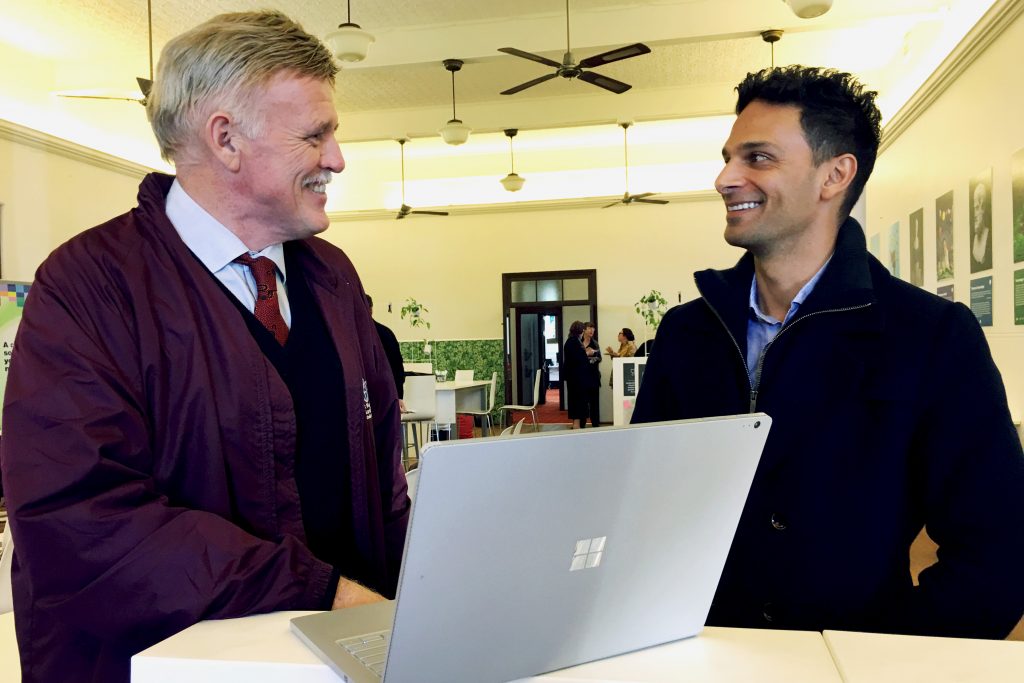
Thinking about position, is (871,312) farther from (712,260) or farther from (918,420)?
(712,260)

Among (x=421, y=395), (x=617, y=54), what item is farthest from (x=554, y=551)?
(x=421, y=395)

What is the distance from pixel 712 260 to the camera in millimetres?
12719

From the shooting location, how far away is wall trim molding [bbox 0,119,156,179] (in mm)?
8320

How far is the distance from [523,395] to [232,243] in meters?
12.0

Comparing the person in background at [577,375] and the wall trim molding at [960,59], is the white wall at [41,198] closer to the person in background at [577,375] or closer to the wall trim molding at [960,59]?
the person in background at [577,375]

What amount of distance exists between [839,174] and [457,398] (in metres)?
8.51

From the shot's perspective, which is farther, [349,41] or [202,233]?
[349,41]

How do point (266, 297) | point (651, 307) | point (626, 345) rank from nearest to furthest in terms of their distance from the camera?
point (266, 297) < point (626, 345) < point (651, 307)

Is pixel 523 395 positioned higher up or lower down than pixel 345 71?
lower down

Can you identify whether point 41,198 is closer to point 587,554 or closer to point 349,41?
point 349,41

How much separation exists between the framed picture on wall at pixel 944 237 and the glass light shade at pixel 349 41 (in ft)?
16.9

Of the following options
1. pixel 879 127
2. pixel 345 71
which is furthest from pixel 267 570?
pixel 345 71

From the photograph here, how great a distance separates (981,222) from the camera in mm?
5902

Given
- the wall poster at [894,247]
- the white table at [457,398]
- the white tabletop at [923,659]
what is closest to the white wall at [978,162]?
the wall poster at [894,247]
